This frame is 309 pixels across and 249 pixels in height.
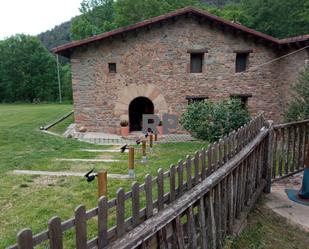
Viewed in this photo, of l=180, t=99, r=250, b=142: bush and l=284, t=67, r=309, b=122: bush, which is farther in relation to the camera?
l=284, t=67, r=309, b=122: bush

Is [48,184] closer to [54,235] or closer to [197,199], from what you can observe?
[197,199]

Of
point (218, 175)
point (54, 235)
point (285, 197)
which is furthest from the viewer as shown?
point (285, 197)

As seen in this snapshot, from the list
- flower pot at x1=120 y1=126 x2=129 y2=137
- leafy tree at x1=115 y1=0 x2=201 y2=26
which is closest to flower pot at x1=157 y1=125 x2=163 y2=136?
flower pot at x1=120 y1=126 x2=129 y2=137

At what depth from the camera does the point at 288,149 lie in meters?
5.44

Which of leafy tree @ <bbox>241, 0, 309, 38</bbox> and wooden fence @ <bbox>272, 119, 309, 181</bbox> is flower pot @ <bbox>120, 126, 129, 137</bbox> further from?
leafy tree @ <bbox>241, 0, 309, 38</bbox>

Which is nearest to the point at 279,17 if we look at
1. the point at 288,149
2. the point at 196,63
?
the point at 196,63

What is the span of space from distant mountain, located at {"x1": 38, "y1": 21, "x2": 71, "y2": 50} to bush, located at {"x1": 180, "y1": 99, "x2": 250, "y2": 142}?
6260cm

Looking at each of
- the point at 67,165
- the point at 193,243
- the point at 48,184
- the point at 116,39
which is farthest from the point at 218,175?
the point at 116,39

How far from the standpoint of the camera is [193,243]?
8.42 feet

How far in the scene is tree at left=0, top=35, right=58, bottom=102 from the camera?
37.3 meters

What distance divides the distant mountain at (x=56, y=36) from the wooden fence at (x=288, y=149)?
216 ft

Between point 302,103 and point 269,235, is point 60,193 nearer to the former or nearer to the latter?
point 269,235

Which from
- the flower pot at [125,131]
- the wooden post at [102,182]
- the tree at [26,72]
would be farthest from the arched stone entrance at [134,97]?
the tree at [26,72]

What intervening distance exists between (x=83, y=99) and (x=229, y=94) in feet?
22.1
